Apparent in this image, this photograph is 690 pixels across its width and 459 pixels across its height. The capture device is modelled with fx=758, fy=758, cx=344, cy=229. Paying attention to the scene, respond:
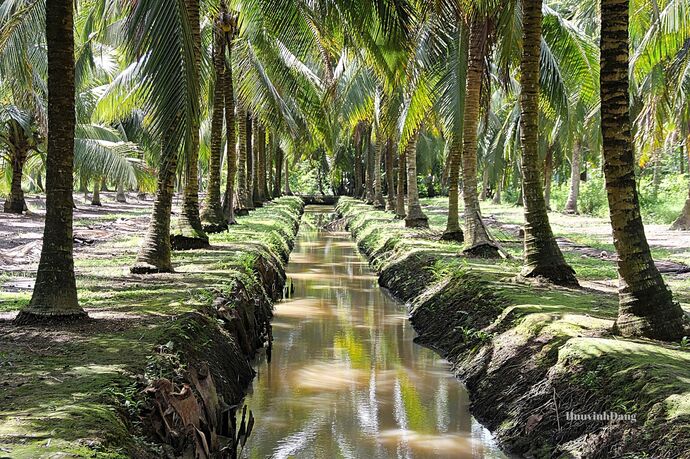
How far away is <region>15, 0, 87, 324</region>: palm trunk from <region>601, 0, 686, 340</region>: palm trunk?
19.4ft

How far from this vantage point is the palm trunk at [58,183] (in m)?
8.34

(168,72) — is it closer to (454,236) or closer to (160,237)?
(160,237)

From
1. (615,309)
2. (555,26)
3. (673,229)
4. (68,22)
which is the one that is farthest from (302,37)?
(673,229)

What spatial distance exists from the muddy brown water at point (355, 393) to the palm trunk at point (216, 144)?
16.4 ft

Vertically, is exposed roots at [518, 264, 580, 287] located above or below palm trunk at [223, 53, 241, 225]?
below

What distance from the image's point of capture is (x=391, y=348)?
12.5m

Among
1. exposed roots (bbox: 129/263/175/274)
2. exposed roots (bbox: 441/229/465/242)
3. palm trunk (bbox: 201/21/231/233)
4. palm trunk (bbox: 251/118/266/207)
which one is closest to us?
exposed roots (bbox: 129/263/175/274)

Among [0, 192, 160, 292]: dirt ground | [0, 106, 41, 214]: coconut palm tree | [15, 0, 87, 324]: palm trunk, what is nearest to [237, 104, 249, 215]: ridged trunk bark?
[0, 192, 160, 292]: dirt ground

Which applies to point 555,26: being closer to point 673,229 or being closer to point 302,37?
point 302,37

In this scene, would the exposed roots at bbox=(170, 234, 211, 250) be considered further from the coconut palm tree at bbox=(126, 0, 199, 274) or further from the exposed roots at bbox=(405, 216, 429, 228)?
the exposed roots at bbox=(405, 216, 429, 228)

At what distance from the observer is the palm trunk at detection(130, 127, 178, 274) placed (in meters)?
12.7

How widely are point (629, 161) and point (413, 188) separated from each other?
16.9m

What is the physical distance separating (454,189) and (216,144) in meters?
6.22

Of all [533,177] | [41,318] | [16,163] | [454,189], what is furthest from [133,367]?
[16,163]
